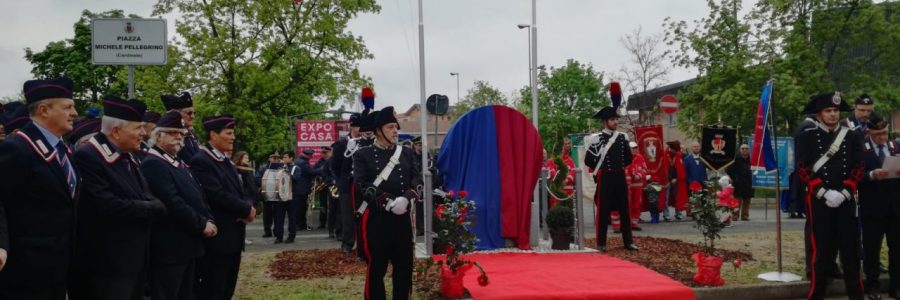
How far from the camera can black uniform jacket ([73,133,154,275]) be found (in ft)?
15.5

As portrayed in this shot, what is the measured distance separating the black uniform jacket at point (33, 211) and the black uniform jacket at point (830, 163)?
659cm

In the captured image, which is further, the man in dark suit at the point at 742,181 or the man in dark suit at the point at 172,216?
the man in dark suit at the point at 742,181

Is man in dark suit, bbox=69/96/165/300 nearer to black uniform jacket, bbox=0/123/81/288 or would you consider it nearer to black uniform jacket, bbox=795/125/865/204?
black uniform jacket, bbox=0/123/81/288

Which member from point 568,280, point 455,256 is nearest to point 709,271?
point 568,280

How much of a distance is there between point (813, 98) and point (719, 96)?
2329 cm

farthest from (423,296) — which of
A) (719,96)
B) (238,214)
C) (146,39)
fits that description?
(719,96)

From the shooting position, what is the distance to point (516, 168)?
1134 centimetres

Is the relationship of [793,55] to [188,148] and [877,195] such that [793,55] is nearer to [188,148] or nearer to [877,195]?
[877,195]

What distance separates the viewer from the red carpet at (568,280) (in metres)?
7.89

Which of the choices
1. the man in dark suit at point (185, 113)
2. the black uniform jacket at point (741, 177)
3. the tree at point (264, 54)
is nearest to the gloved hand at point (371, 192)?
the man in dark suit at point (185, 113)

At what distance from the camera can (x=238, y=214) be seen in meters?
6.25

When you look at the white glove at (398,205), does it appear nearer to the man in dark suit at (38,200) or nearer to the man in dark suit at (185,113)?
the man in dark suit at (185,113)

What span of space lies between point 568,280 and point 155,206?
505 centimetres

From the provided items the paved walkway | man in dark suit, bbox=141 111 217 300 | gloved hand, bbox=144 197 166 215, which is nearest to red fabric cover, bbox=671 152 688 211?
the paved walkway
